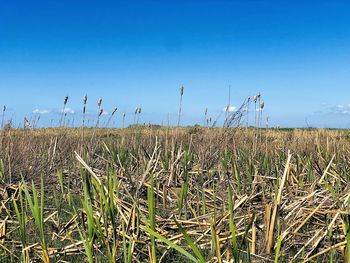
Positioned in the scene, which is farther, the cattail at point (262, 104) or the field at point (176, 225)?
the cattail at point (262, 104)

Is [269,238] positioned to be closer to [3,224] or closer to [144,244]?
[144,244]

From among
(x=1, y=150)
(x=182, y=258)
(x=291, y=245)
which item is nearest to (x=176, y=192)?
(x=182, y=258)

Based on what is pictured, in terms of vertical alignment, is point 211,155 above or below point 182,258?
A: above

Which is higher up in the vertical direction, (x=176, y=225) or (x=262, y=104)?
(x=262, y=104)

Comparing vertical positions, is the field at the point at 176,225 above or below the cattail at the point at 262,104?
below

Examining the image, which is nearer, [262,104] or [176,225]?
[176,225]

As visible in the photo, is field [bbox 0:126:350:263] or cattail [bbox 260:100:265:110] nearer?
field [bbox 0:126:350:263]

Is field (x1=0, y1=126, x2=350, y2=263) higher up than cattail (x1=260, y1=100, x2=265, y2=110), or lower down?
lower down

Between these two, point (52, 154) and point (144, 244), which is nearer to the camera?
point (144, 244)

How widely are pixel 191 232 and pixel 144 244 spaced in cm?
33

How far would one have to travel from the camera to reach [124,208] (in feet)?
8.68

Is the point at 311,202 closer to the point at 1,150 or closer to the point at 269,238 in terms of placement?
the point at 269,238

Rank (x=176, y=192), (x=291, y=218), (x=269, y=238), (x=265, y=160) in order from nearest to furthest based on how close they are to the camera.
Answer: (x=269, y=238) < (x=291, y=218) < (x=176, y=192) < (x=265, y=160)

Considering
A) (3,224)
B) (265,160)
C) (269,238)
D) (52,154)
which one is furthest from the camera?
(52,154)
